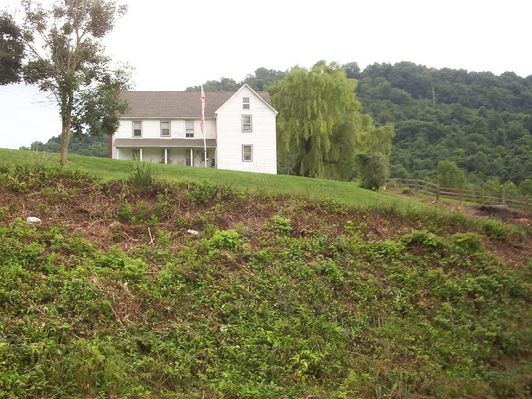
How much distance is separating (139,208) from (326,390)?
572cm

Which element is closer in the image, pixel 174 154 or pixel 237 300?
pixel 237 300

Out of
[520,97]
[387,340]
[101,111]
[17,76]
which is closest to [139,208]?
[387,340]

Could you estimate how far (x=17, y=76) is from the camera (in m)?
20.4

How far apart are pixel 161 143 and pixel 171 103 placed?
4014mm

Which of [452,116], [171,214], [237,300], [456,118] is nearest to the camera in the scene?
[237,300]

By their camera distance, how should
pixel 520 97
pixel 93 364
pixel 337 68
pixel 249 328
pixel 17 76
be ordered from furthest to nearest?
pixel 520 97, pixel 337 68, pixel 17 76, pixel 249 328, pixel 93 364

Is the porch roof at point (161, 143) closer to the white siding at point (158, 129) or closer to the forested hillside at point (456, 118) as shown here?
the white siding at point (158, 129)

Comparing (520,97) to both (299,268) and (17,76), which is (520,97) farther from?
(299,268)

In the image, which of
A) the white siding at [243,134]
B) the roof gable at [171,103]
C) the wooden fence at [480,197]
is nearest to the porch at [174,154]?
the white siding at [243,134]

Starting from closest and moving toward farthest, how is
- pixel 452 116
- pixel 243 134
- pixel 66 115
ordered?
pixel 66 115 < pixel 243 134 < pixel 452 116

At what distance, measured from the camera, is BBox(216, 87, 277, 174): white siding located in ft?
126

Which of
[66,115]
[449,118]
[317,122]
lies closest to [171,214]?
[66,115]

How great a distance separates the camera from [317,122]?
→ 38.9m

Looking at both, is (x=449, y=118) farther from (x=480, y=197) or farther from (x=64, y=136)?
(x=64, y=136)
